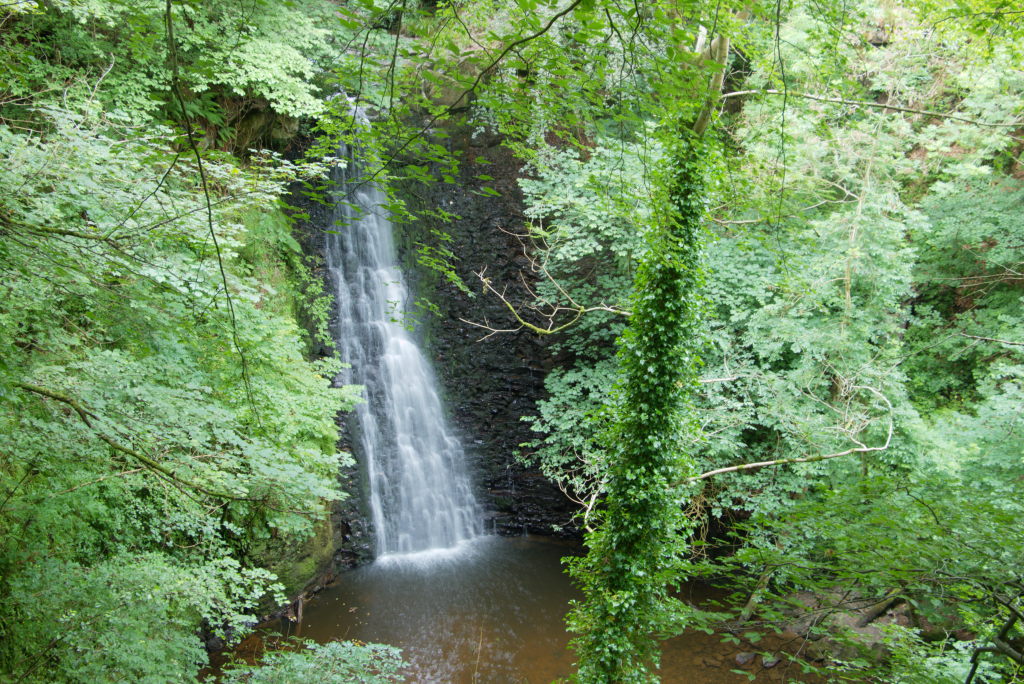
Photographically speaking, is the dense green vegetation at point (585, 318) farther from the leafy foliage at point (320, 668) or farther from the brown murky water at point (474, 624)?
the brown murky water at point (474, 624)

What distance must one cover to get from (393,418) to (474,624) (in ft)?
12.5

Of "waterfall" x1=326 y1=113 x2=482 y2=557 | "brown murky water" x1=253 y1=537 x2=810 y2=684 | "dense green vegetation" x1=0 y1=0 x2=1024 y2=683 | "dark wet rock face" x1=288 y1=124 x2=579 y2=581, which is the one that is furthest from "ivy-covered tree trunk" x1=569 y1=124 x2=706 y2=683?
"dark wet rock face" x1=288 y1=124 x2=579 y2=581

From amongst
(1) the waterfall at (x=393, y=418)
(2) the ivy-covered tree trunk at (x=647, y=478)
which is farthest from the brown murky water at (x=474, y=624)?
(2) the ivy-covered tree trunk at (x=647, y=478)

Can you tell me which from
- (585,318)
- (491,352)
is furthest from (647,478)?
(491,352)

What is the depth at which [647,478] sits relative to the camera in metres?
5.58

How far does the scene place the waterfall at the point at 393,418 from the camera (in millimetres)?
9812

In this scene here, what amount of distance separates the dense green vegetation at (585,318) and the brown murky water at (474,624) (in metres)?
1.19

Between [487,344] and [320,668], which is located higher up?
[487,344]

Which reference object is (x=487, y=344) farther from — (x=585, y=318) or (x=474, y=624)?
(x=474, y=624)

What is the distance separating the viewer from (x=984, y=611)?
3.74m

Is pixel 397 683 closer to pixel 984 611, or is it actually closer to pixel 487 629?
pixel 487 629

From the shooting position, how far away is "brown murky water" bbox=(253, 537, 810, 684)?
704 centimetres

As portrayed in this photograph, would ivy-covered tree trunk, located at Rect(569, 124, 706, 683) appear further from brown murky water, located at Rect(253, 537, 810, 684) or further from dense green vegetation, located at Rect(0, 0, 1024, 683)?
brown murky water, located at Rect(253, 537, 810, 684)

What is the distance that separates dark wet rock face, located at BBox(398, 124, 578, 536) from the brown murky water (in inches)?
66.0
